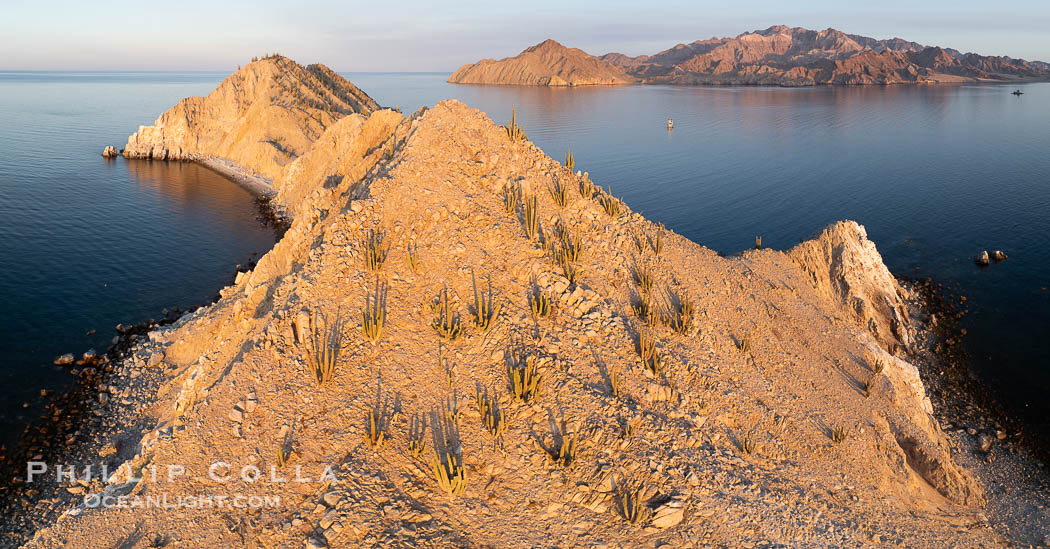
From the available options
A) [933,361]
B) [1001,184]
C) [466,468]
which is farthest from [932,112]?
[466,468]

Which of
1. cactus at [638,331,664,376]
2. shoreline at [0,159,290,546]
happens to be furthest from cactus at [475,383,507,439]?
shoreline at [0,159,290,546]

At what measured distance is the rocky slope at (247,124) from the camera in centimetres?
6056

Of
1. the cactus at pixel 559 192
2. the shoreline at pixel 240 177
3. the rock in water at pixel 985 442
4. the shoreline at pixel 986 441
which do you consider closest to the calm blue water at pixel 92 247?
the shoreline at pixel 240 177

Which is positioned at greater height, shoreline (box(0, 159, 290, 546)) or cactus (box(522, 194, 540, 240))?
cactus (box(522, 194, 540, 240))

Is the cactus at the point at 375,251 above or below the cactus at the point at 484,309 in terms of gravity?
above

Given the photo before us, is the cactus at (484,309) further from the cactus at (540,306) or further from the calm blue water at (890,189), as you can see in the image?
the calm blue water at (890,189)

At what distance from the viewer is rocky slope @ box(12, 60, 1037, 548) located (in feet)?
28.6

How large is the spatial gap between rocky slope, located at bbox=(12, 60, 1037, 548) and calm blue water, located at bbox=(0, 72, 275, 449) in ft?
29.3

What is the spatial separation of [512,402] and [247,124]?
215 feet

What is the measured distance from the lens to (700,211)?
4219cm

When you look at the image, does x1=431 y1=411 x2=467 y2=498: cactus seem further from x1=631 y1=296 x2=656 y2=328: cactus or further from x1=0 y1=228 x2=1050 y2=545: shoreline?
x1=0 y1=228 x2=1050 y2=545: shoreline

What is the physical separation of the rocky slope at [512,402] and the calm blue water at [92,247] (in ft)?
29.3

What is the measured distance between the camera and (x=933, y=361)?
23.3 meters

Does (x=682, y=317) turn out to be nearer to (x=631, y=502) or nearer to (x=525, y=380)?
(x=525, y=380)
